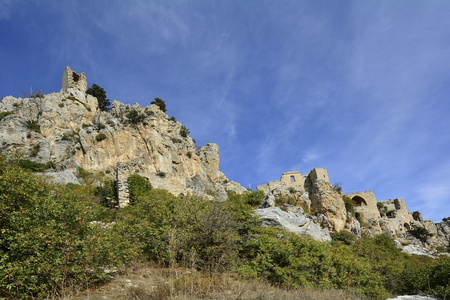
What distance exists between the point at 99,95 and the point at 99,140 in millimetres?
20030

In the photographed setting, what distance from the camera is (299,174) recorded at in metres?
39.4

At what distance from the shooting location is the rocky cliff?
1171 inches

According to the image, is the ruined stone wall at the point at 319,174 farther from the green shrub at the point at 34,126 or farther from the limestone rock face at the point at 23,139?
the green shrub at the point at 34,126

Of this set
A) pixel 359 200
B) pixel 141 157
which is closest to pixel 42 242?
pixel 141 157

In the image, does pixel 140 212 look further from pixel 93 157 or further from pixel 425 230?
pixel 425 230

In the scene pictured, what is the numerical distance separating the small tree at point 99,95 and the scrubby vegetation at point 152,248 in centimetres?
4742

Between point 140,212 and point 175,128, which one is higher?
point 175,128

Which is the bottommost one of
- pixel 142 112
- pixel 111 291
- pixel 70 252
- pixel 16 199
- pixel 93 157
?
pixel 111 291

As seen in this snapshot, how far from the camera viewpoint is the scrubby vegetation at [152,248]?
4035 millimetres

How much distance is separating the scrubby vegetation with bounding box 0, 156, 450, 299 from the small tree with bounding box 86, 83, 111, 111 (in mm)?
47418

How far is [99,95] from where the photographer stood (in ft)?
165

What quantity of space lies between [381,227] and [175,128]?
37.3 m

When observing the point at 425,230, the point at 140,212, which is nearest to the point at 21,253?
the point at 140,212

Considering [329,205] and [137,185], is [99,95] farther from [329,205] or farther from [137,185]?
[329,205]
